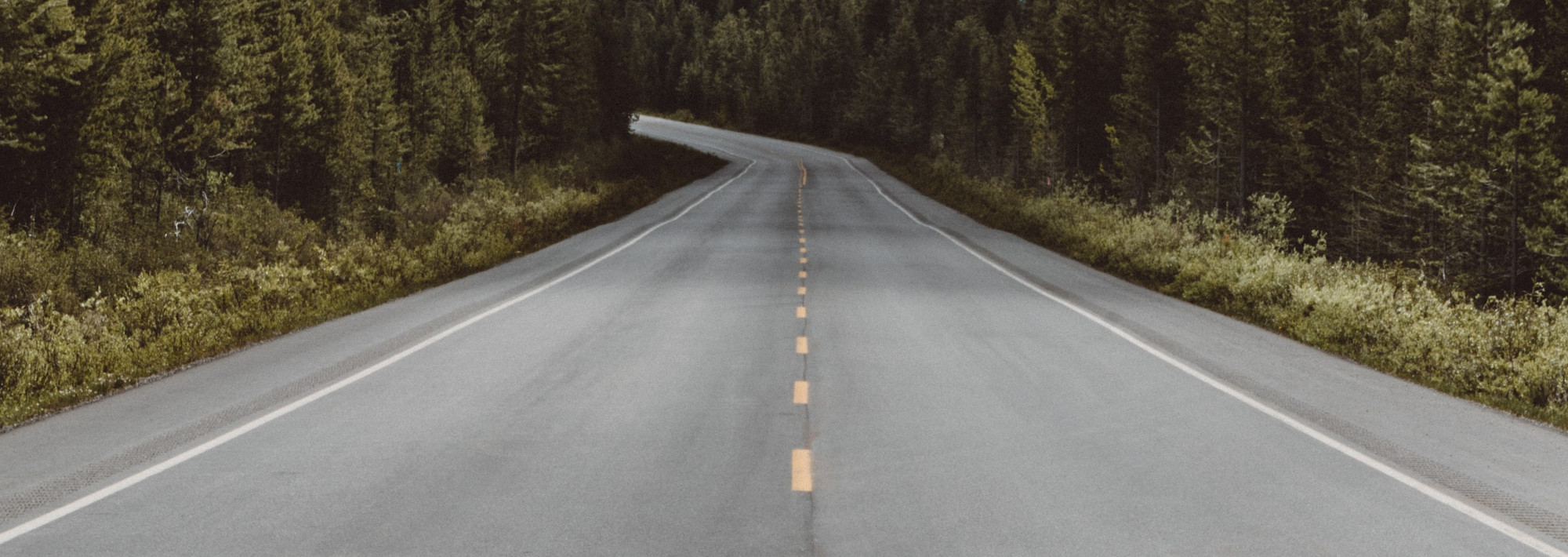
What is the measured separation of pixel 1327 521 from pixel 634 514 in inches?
148

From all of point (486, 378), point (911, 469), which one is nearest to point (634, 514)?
point (911, 469)

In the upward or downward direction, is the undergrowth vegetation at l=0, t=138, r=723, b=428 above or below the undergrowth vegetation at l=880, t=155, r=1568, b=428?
above

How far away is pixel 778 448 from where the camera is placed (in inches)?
279

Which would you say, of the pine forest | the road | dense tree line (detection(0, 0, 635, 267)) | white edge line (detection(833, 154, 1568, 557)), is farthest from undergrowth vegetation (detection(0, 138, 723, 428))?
white edge line (detection(833, 154, 1568, 557))

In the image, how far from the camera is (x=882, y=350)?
11.3 m

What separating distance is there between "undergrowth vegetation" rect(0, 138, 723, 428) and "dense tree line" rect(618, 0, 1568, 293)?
23.5 metres

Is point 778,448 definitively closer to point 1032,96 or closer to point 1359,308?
point 1359,308

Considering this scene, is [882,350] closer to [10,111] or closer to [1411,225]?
[10,111]

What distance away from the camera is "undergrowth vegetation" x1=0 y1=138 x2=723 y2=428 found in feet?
32.4

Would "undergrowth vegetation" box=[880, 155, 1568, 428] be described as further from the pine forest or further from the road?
the road

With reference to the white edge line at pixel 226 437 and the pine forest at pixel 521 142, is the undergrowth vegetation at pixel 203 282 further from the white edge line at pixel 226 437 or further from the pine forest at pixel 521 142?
the white edge line at pixel 226 437

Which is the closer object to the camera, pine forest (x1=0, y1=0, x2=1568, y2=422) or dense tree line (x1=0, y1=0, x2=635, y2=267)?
pine forest (x1=0, y1=0, x2=1568, y2=422)

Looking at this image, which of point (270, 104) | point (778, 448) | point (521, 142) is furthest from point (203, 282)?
point (521, 142)

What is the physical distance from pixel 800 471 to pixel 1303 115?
4772cm
